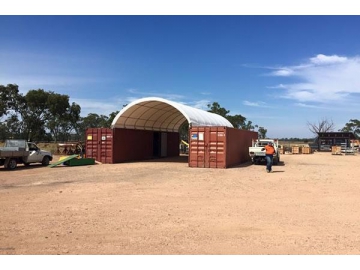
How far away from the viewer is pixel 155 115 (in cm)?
2798

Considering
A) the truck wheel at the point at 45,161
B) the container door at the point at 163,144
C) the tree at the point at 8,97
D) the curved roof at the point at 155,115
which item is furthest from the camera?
the tree at the point at 8,97

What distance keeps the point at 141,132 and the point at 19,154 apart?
10059 millimetres

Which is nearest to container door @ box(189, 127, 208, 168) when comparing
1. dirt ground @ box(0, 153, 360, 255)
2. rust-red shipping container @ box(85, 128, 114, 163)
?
rust-red shipping container @ box(85, 128, 114, 163)

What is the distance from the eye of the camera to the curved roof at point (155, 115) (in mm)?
22531

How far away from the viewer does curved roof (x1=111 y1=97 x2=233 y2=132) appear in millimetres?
22531

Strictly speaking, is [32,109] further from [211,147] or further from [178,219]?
[178,219]

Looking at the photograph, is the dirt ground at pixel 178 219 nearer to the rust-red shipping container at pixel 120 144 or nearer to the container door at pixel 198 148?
the container door at pixel 198 148

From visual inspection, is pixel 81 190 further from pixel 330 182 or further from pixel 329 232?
pixel 330 182

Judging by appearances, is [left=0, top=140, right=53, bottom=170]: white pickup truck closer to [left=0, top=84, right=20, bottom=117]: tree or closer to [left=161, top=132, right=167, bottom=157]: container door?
[left=161, top=132, right=167, bottom=157]: container door

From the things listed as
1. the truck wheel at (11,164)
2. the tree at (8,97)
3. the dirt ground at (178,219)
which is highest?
the tree at (8,97)

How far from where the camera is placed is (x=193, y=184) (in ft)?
43.5

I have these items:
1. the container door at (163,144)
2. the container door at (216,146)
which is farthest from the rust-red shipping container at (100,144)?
the container door at (163,144)

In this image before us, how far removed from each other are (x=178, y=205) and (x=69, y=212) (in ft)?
9.02

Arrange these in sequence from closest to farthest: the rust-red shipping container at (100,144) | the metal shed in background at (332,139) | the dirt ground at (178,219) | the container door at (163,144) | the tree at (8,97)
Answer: the dirt ground at (178,219) → the rust-red shipping container at (100,144) → the container door at (163,144) → the tree at (8,97) → the metal shed in background at (332,139)
